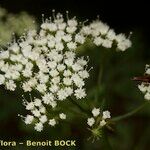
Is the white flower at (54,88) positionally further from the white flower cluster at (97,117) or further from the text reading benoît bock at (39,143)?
the text reading benoît bock at (39,143)

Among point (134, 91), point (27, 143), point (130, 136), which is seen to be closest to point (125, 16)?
point (134, 91)

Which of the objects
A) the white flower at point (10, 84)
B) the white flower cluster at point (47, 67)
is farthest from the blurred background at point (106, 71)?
the white flower at point (10, 84)

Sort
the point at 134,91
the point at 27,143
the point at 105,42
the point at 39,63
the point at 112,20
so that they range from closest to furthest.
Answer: the point at 39,63 < the point at 105,42 < the point at 27,143 < the point at 134,91 < the point at 112,20

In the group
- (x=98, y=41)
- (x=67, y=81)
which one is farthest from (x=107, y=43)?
(x=67, y=81)

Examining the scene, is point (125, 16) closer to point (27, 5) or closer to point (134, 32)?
point (134, 32)

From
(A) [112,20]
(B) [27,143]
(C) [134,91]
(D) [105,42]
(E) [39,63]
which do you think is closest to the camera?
(E) [39,63]

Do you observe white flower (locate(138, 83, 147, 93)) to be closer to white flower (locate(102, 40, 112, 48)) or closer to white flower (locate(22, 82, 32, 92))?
white flower (locate(102, 40, 112, 48))

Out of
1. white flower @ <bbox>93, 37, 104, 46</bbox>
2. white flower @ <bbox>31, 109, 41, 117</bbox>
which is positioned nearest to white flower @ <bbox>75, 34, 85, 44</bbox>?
white flower @ <bbox>93, 37, 104, 46</bbox>
